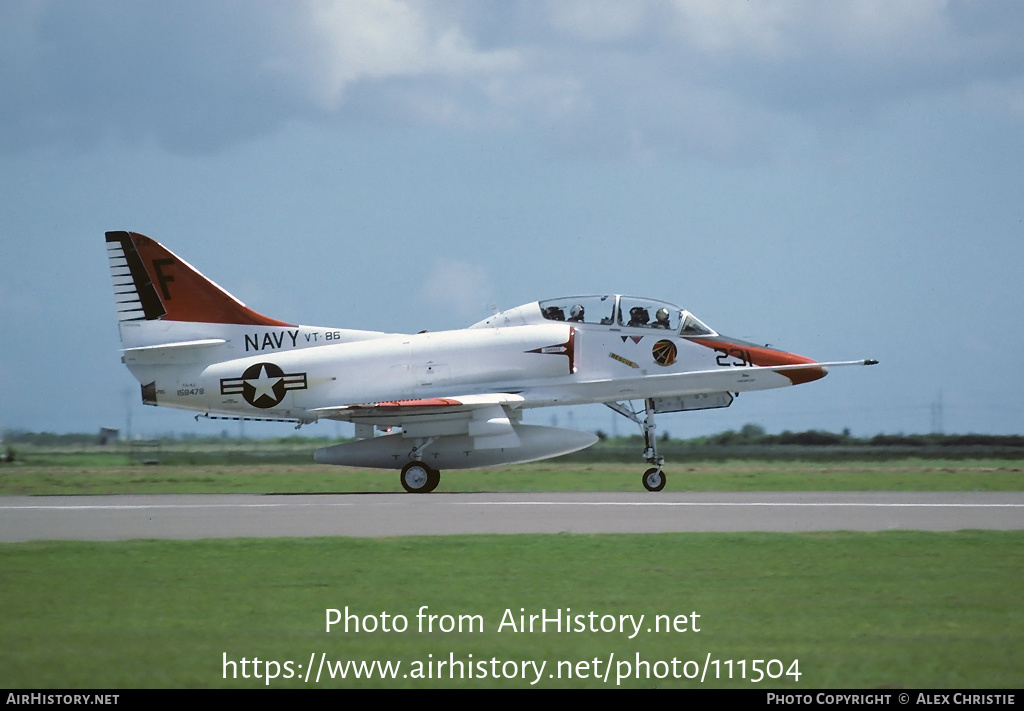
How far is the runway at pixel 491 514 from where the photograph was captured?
1497 centimetres

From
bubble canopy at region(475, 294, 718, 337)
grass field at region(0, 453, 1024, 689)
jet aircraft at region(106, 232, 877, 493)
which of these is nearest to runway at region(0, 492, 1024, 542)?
grass field at region(0, 453, 1024, 689)

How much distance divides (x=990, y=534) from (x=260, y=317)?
15346 millimetres

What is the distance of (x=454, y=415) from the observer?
907 inches

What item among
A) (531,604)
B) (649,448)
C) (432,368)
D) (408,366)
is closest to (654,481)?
(649,448)

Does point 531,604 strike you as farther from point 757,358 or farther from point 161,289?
point 161,289

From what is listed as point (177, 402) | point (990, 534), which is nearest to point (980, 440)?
point (990, 534)

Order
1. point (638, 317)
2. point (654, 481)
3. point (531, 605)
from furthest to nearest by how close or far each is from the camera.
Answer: point (638, 317) → point (654, 481) → point (531, 605)

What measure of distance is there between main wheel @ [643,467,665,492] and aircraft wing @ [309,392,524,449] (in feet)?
7.92

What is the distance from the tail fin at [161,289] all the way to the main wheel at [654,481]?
7.85 metres

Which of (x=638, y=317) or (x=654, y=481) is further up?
(x=638, y=317)

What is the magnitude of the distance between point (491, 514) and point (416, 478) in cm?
601

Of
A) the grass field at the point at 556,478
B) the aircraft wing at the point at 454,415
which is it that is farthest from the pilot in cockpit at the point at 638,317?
the grass field at the point at 556,478

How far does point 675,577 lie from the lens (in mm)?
10602

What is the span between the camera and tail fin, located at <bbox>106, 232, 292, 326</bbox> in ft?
81.2
